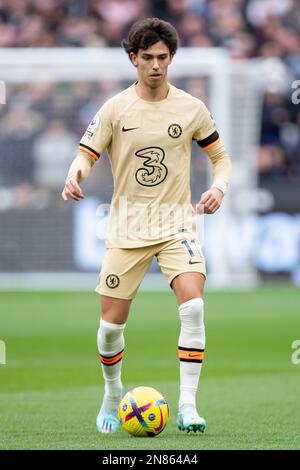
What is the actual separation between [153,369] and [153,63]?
451 centimetres

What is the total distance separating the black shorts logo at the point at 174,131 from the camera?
7469mm

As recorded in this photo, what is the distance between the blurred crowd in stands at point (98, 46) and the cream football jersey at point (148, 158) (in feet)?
42.0

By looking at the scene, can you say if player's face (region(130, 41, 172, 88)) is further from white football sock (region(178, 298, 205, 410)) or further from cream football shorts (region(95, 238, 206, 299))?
white football sock (region(178, 298, 205, 410))

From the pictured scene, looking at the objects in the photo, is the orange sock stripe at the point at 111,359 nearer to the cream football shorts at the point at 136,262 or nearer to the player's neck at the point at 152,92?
the cream football shorts at the point at 136,262

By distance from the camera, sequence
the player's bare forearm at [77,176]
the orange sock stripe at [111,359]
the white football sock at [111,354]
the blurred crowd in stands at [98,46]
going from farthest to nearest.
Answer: the blurred crowd in stands at [98,46]
the orange sock stripe at [111,359]
the white football sock at [111,354]
the player's bare forearm at [77,176]

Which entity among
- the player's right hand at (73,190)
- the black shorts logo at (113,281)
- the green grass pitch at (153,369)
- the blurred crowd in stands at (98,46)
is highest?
the blurred crowd in stands at (98,46)

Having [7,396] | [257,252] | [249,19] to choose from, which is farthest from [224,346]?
[249,19]

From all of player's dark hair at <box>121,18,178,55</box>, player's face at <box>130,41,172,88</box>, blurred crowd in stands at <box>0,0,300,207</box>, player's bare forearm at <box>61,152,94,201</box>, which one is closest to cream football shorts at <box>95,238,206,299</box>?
player's bare forearm at <box>61,152,94,201</box>

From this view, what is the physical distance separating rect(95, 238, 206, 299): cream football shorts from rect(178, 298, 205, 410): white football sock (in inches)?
11.2

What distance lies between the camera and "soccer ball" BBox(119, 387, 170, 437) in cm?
709

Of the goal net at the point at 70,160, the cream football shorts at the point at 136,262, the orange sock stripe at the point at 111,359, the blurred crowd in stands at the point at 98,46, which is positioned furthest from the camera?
the blurred crowd in stands at the point at 98,46

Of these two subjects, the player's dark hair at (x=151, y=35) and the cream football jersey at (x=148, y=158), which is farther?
the cream football jersey at (x=148, y=158)

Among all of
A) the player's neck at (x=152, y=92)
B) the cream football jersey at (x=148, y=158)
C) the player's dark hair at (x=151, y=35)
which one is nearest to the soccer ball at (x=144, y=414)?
the cream football jersey at (x=148, y=158)

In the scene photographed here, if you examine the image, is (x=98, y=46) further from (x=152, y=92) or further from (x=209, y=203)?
(x=209, y=203)
